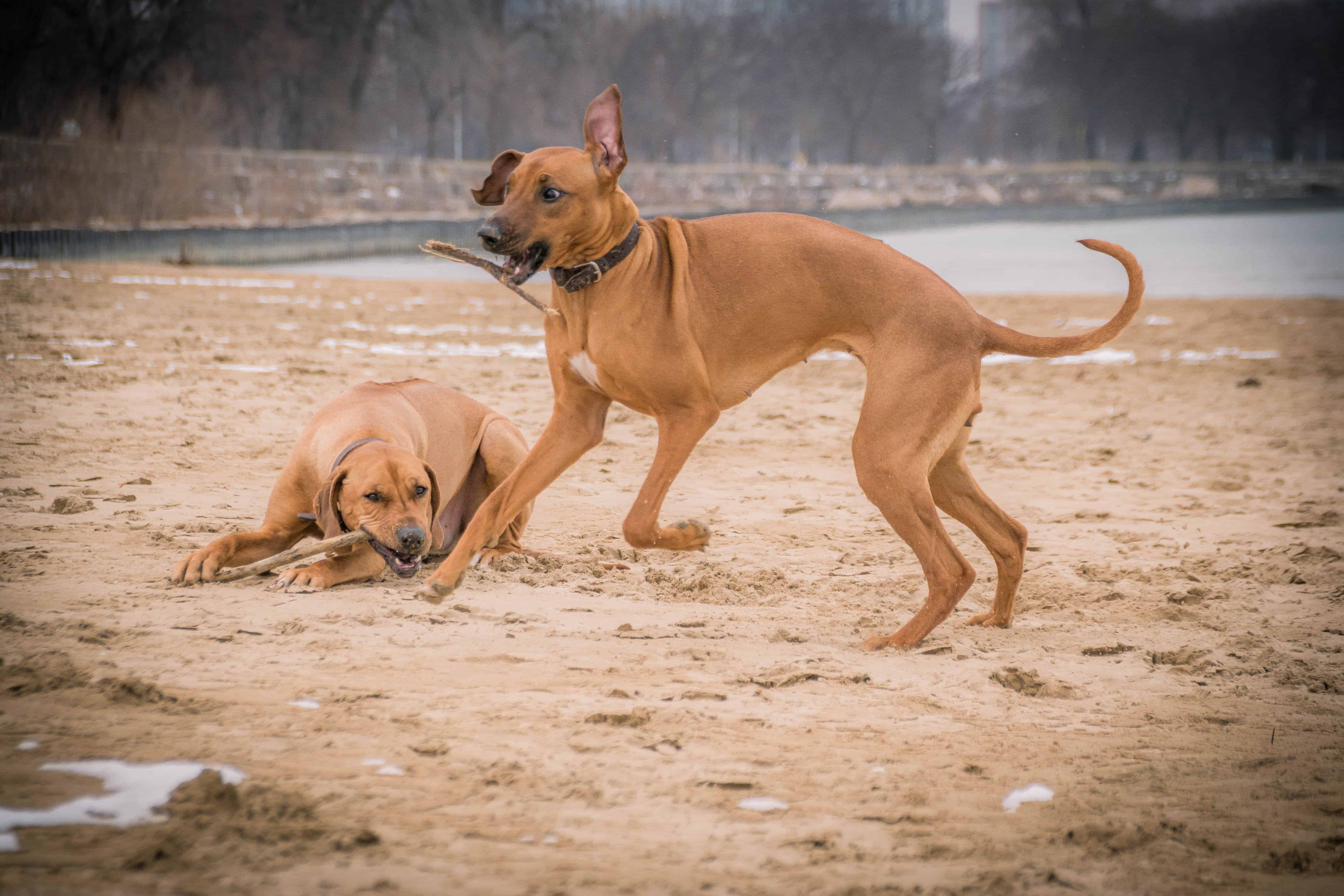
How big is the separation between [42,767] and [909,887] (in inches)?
81.2

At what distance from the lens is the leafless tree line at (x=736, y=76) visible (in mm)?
40094

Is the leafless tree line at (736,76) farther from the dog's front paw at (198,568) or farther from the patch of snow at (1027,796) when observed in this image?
the patch of snow at (1027,796)

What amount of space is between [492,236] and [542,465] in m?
0.95

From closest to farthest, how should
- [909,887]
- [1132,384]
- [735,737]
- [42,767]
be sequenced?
[909,887] → [42,767] → [735,737] → [1132,384]

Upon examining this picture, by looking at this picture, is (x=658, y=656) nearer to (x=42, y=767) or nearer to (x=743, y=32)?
(x=42, y=767)


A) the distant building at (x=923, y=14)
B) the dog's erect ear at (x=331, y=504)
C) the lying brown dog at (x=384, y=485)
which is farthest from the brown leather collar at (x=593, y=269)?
the distant building at (x=923, y=14)

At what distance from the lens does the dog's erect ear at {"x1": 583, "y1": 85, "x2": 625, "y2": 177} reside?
4.31 meters

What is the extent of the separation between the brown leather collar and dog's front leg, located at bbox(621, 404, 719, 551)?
58 cm

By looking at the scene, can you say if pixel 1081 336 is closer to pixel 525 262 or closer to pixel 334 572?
pixel 525 262

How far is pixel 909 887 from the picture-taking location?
2.51 metres

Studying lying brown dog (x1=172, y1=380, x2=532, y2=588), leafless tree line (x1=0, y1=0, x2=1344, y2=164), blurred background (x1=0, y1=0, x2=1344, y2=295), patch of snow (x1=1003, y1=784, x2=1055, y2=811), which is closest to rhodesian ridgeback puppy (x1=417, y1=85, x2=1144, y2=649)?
lying brown dog (x1=172, y1=380, x2=532, y2=588)

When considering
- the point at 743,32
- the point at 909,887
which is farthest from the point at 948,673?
the point at 743,32

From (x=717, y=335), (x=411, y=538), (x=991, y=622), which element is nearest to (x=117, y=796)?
(x=411, y=538)

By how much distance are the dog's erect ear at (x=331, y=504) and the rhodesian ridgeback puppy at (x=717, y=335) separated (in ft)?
1.68
